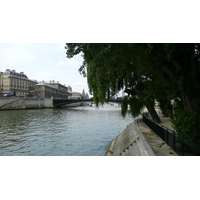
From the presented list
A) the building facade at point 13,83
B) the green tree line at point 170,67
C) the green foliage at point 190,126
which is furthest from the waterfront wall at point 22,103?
the green foliage at point 190,126

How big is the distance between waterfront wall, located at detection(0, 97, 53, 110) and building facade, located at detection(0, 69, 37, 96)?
20.9 meters

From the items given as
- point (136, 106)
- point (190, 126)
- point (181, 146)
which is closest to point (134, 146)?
point (181, 146)

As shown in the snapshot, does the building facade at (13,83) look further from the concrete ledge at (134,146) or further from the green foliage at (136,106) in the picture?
the concrete ledge at (134,146)

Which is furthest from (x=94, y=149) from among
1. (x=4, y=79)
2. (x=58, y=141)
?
(x=4, y=79)

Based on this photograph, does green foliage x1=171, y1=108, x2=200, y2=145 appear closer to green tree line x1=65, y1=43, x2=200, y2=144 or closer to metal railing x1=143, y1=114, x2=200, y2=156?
green tree line x1=65, y1=43, x2=200, y2=144

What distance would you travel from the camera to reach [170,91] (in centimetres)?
723

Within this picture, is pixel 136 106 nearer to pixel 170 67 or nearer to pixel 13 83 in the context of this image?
pixel 170 67

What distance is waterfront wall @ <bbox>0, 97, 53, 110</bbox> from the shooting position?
53.9 metres

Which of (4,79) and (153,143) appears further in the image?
(4,79)

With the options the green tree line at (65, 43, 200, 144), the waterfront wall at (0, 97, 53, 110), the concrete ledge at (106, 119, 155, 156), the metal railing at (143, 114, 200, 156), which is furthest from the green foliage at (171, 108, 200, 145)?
the waterfront wall at (0, 97, 53, 110)

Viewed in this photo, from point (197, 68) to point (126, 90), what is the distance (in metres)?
7.08

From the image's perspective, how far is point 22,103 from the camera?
57.5m

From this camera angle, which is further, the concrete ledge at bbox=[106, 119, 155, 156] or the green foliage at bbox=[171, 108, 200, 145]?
the green foliage at bbox=[171, 108, 200, 145]
